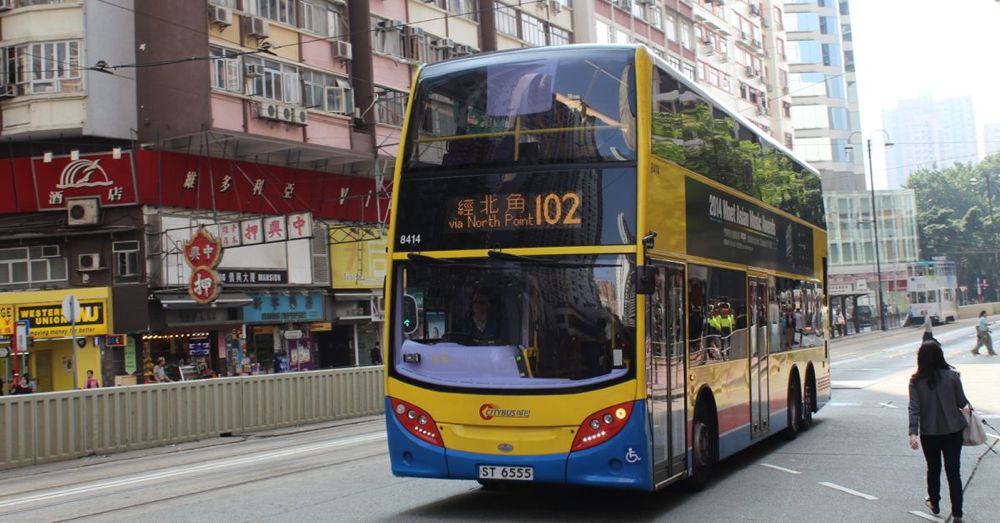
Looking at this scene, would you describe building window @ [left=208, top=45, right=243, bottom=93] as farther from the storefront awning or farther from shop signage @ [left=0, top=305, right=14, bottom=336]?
shop signage @ [left=0, top=305, right=14, bottom=336]

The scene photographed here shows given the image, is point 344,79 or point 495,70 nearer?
point 495,70

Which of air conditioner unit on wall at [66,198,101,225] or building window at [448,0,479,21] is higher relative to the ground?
building window at [448,0,479,21]

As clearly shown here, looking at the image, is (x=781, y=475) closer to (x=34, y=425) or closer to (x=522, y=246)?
(x=522, y=246)

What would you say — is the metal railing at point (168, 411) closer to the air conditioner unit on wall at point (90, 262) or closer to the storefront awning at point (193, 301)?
the storefront awning at point (193, 301)

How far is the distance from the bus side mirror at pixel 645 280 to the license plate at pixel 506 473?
1.68 m

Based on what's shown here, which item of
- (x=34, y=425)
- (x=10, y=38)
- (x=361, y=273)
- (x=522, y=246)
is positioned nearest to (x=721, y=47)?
(x=361, y=273)

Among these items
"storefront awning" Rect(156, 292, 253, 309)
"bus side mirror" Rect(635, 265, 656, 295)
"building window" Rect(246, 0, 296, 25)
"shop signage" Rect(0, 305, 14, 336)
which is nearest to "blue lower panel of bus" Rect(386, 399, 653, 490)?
"bus side mirror" Rect(635, 265, 656, 295)

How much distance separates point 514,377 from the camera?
8.96m

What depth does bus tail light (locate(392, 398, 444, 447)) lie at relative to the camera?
9.22 m

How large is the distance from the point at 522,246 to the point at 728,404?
3.78 m

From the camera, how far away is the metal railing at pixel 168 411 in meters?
16.7

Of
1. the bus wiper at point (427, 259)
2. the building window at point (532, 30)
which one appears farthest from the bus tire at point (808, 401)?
the building window at point (532, 30)

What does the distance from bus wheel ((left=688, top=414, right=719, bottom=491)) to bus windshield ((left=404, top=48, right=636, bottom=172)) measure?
9.74 ft

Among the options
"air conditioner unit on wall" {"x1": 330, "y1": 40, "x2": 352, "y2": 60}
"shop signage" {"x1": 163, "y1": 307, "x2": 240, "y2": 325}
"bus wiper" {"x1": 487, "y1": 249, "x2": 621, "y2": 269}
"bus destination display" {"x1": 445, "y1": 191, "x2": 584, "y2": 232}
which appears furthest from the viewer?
"air conditioner unit on wall" {"x1": 330, "y1": 40, "x2": 352, "y2": 60}
